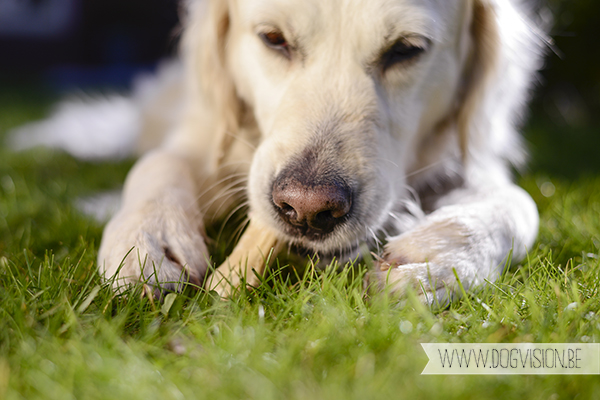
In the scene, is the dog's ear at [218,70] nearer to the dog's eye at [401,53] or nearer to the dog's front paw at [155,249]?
the dog's front paw at [155,249]

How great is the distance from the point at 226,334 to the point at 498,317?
31.2 inches

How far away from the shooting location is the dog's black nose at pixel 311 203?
1595 mm

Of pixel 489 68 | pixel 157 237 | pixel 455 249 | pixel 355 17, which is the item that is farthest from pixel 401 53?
pixel 157 237

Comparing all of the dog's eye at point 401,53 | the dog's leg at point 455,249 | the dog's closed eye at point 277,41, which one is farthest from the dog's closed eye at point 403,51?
the dog's leg at point 455,249

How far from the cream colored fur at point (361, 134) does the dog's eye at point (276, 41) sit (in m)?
0.03

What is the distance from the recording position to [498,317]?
144 centimetres

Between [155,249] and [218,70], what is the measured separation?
125 centimetres

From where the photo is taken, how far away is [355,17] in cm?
196

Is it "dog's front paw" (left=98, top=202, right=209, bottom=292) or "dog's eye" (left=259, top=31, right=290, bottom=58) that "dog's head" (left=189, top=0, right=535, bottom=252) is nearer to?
"dog's eye" (left=259, top=31, right=290, bottom=58)

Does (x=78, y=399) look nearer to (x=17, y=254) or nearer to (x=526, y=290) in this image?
(x=17, y=254)

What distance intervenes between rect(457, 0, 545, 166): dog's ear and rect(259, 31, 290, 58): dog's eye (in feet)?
3.12

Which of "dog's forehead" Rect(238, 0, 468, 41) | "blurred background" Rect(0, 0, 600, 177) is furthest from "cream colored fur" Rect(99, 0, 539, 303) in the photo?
"blurred background" Rect(0, 0, 600, 177)

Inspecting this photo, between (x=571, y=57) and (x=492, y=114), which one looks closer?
(x=492, y=114)

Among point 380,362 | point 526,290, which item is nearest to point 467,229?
point 526,290
